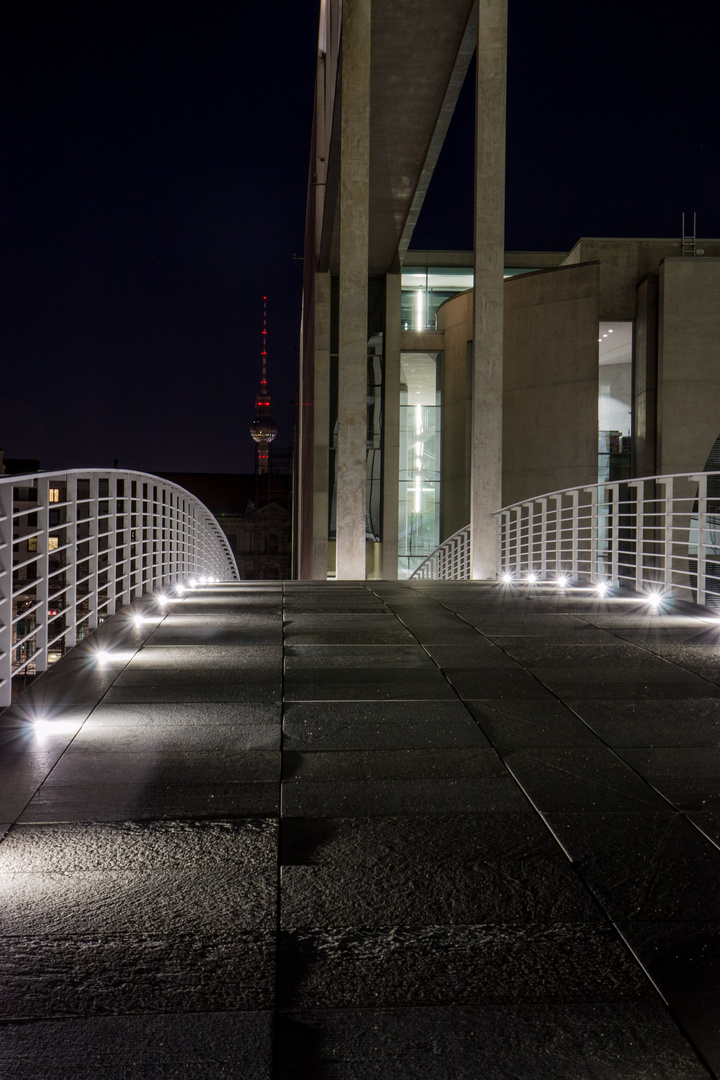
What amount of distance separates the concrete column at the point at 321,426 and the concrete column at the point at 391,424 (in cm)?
180

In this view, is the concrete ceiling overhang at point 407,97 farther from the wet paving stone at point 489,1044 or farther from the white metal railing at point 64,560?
the wet paving stone at point 489,1044

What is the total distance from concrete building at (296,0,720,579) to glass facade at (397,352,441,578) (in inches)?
2.6

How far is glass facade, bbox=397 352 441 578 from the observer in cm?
3120

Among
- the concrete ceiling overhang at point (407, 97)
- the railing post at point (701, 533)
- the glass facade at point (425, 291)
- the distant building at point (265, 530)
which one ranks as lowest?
the distant building at point (265, 530)

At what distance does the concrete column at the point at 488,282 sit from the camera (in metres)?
17.0

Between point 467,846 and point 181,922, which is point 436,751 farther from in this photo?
point 181,922

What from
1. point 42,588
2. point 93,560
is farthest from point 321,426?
point 42,588

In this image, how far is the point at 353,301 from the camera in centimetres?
1839

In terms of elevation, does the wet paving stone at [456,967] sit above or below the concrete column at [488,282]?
below

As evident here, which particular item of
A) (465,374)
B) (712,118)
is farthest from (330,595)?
(712,118)

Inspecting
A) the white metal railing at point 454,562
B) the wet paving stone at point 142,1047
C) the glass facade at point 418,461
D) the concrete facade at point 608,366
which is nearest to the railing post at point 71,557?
the wet paving stone at point 142,1047

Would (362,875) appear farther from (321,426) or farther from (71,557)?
(321,426)

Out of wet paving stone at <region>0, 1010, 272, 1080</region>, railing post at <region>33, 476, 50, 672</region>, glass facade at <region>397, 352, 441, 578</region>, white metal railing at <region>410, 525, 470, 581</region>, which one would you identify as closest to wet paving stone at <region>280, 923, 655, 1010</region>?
wet paving stone at <region>0, 1010, 272, 1080</region>

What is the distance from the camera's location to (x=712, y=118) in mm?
62125
